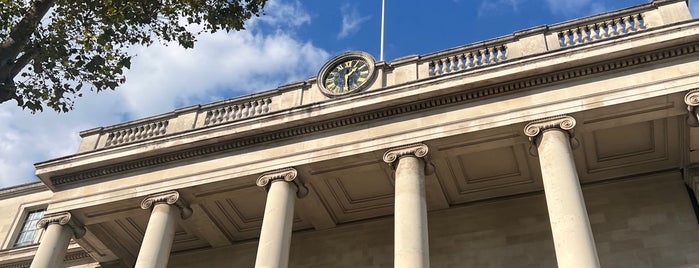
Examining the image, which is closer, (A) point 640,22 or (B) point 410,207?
(B) point 410,207

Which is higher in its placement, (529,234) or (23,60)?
(529,234)

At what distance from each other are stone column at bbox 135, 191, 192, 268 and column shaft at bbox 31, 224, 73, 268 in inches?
109

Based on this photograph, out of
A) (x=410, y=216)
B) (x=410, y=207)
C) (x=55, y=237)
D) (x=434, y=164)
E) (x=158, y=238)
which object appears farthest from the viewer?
(x=55, y=237)

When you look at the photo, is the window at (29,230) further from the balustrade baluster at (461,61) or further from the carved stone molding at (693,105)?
the carved stone molding at (693,105)

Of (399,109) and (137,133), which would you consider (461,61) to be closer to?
(399,109)

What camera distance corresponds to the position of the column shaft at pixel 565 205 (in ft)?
44.3

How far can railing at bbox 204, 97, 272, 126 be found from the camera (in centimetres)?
2047

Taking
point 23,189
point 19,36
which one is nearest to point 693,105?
point 19,36

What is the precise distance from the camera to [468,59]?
18.6 m

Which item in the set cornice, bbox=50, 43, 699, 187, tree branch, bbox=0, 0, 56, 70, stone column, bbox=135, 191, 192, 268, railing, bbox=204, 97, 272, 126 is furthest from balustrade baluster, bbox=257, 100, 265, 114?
tree branch, bbox=0, 0, 56, 70

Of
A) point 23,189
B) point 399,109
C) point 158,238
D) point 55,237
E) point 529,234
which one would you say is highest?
point 23,189

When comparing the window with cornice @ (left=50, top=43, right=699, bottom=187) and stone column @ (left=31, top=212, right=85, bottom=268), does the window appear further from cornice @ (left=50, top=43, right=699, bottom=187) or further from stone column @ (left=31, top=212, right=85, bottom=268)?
cornice @ (left=50, top=43, right=699, bottom=187)

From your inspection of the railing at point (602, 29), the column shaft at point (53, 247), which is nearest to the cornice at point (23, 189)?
the column shaft at point (53, 247)

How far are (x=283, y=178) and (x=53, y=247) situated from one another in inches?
286
